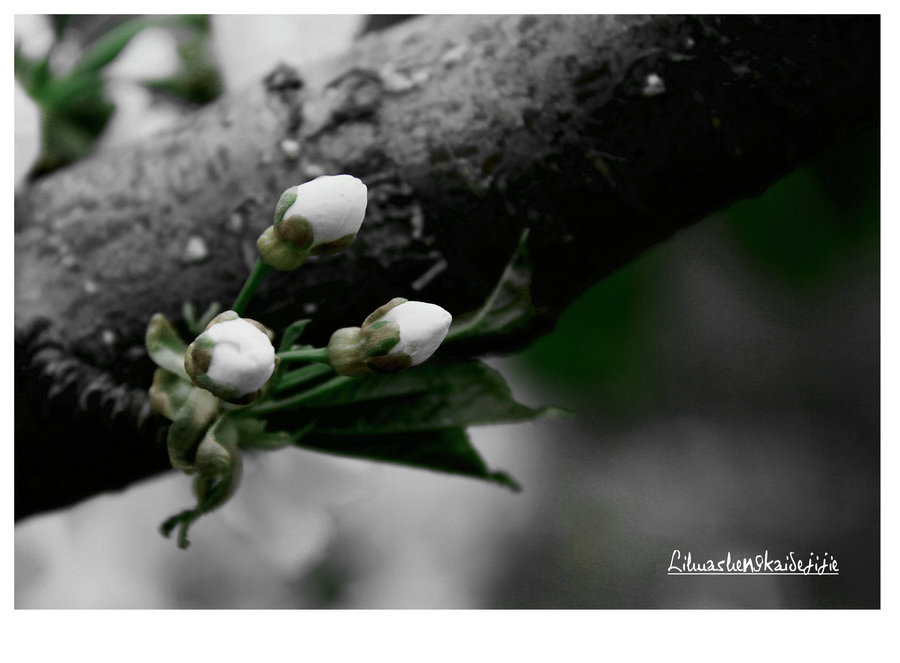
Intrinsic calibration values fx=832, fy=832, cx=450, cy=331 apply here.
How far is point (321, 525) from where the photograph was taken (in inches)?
23.4

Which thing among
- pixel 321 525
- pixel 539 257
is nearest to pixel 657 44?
pixel 539 257

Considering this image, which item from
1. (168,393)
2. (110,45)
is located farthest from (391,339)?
(110,45)

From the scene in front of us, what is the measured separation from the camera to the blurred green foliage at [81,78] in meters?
0.52

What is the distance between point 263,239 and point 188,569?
35 centimetres

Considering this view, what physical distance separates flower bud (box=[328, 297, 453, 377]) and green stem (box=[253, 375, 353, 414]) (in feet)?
0.15

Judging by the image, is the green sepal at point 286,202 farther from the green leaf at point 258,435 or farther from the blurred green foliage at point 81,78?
the blurred green foliage at point 81,78

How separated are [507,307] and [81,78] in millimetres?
340

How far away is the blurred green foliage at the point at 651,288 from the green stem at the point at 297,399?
0.33 metres

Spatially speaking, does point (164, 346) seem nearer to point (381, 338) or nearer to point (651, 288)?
point (381, 338)

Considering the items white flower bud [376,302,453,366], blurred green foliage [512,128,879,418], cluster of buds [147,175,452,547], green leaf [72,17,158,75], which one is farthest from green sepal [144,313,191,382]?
blurred green foliage [512,128,879,418]

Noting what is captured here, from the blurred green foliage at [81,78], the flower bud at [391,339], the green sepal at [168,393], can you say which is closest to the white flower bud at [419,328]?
the flower bud at [391,339]

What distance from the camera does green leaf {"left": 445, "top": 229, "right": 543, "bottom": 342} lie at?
38cm

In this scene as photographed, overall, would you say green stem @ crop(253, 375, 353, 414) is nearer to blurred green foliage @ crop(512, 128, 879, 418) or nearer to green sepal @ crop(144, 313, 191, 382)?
green sepal @ crop(144, 313, 191, 382)
